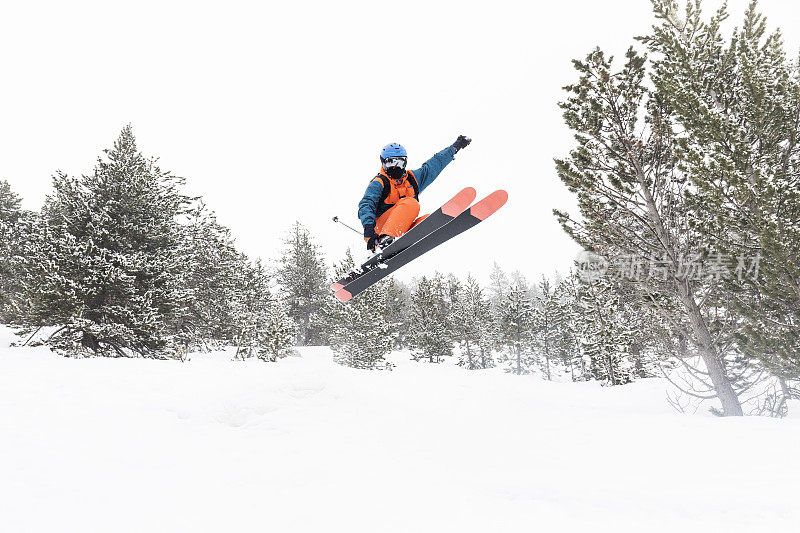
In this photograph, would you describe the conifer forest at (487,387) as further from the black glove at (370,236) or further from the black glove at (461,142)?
the black glove at (461,142)

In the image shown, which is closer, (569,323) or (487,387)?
(487,387)

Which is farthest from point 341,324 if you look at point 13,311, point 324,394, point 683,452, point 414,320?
point 683,452

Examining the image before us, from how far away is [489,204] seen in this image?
19.0ft

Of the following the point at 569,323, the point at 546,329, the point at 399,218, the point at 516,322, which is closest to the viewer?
the point at 399,218

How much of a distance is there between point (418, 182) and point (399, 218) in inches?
39.6

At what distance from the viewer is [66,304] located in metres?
12.0

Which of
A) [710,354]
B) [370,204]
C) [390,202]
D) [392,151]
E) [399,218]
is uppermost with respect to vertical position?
[392,151]

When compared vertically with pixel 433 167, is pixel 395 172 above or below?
below

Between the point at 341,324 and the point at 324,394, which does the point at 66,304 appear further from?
the point at 341,324

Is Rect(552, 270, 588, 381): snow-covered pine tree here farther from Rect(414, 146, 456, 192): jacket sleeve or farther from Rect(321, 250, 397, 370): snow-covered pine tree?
Rect(414, 146, 456, 192): jacket sleeve

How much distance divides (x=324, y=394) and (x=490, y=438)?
10.2 feet

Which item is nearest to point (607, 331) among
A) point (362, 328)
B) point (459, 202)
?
point (362, 328)

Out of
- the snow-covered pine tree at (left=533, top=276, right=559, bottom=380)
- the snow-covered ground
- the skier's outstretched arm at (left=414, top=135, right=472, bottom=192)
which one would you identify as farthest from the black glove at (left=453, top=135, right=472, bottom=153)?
the snow-covered pine tree at (left=533, top=276, right=559, bottom=380)

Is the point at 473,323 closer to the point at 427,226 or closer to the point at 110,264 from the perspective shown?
the point at 110,264
